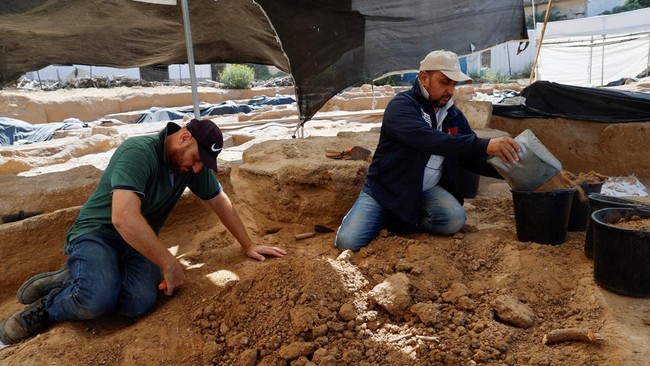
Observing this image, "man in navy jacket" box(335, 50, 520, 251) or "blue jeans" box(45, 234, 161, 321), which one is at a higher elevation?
"man in navy jacket" box(335, 50, 520, 251)

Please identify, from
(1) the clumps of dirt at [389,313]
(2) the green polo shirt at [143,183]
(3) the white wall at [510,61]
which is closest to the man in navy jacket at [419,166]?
(1) the clumps of dirt at [389,313]

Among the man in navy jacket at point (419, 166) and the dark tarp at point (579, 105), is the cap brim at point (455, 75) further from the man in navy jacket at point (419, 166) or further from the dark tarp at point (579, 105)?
the dark tarp at point (579, 105)

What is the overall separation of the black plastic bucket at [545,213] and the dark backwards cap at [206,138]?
6.09 ft

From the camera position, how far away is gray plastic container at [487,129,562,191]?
279 cm

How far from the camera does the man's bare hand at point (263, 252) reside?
119 inches

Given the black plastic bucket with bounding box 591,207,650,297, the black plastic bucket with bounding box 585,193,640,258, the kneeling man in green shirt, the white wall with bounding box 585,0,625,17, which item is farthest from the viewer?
the white wall with bounding box 585,0,625,17

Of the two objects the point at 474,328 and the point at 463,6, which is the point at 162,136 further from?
the point at 463,6

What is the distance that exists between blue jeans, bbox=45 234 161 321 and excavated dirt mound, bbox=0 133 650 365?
89 millimetres

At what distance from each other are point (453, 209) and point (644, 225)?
1.10 metres

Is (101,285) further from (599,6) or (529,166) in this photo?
(599,6)

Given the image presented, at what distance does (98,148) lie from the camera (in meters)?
7.40

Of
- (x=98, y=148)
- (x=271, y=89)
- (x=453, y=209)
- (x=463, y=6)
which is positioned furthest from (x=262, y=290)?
(x=271, y=89)

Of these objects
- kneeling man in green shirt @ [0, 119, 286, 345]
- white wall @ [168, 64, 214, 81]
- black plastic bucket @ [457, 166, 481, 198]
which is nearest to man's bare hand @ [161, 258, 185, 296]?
kneeling man in green shirt @ [0, 119, 286, 345]

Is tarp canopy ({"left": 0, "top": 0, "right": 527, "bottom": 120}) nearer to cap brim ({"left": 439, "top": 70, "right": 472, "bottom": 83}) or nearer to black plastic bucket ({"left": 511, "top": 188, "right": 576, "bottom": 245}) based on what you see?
cap brim ({"left": 439, "top": 70, "right": 472, "bottom": 83})
